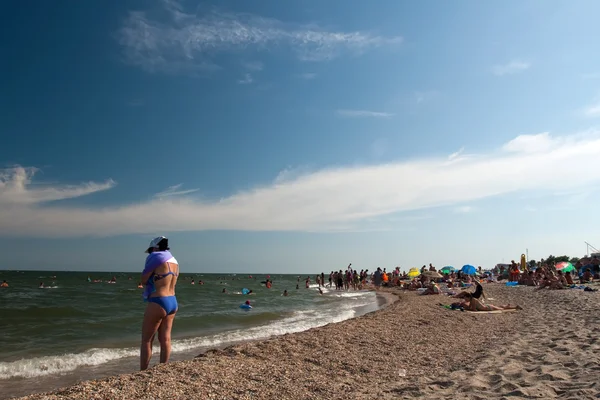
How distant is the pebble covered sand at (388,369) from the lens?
4.46m

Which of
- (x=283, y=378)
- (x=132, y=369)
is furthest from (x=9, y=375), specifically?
(x=283, y=378)

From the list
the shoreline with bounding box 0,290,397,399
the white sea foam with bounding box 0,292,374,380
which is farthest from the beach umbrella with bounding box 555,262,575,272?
the shoreline with bounding box 0,290,397,399

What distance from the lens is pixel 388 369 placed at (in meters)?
5.89

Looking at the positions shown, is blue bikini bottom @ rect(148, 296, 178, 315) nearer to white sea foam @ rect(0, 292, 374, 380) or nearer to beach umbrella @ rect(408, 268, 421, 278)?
white sea foam @ rect(0, 292, 374, 380)

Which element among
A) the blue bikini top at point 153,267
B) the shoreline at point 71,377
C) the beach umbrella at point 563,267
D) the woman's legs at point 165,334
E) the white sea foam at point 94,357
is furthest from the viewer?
the beach umbrella at point 563,267

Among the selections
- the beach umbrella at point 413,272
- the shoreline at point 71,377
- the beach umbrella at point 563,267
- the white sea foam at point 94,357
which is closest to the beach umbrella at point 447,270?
the beach umbrella at point 413,272

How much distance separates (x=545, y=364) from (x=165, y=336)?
541cm

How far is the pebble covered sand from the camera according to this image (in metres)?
4.46

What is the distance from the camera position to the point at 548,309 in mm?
12961

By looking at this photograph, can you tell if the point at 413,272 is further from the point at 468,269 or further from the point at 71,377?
the point at 71,377

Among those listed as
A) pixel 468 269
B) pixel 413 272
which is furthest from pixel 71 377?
pixel 413 272

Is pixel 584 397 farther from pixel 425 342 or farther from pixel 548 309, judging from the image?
pixel 548 309

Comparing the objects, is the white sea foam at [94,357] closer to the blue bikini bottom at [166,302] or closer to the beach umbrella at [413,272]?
the blue bikini bottom at [166,302]

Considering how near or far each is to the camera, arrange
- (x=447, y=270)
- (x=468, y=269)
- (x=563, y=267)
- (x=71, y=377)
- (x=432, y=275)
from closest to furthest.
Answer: (x=71, y=377) < (x=563, y=267) < (x=468, y=269) < (x=432, y=275) < (x=447, y=270)
